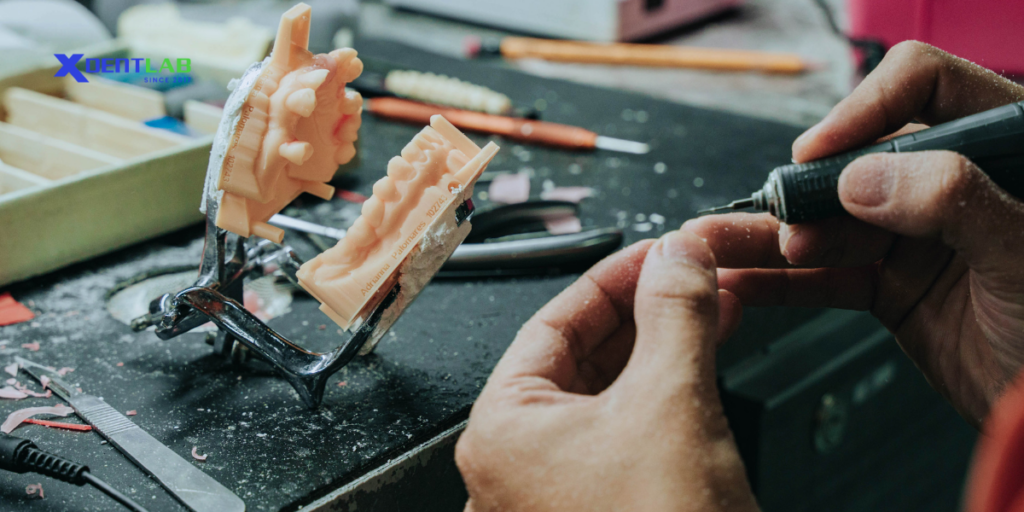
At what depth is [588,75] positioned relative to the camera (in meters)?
1.46

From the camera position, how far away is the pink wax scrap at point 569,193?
898 millimetres

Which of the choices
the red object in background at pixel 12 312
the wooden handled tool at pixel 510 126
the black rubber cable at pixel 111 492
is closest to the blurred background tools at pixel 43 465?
the black rubber cable at pixel 111 492

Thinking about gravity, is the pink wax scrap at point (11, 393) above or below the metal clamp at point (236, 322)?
below

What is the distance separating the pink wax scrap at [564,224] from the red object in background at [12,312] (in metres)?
0.51

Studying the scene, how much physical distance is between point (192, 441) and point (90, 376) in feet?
0.46

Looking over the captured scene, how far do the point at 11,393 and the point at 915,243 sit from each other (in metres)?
0.72

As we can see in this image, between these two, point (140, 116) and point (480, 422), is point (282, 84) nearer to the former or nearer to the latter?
point (480, 422)

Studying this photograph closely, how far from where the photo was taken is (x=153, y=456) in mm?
479

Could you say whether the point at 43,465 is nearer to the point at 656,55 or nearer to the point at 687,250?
the point at 687,250

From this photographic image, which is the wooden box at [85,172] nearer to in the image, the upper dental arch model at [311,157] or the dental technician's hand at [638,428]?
the upper dental arch model at [311,157]

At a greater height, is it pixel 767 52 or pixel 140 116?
pixel 140 116

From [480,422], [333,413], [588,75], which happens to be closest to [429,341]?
[333,413]

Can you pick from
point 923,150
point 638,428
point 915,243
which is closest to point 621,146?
point 915,243

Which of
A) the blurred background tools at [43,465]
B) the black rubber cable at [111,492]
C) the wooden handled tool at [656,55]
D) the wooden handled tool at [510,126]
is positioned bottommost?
the wooden handled tool at [656,55]
